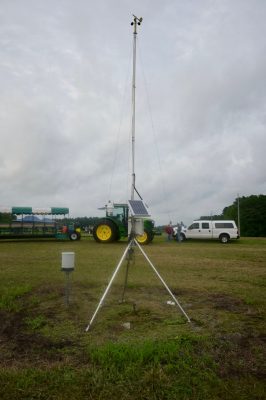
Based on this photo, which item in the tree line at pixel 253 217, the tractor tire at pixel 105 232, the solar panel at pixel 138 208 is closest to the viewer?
the solar panel at pixel 138 208

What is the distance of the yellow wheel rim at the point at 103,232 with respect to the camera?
22.4 meters

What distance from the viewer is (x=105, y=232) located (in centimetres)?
2252

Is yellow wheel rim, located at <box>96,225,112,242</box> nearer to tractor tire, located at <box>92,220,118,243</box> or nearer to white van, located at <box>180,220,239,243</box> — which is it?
tractor tire, located at <box>92,220,118,243</box>

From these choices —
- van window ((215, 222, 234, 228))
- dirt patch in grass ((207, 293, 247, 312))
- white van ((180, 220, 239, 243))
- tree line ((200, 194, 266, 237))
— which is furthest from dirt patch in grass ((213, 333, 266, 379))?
tree line ((200, 194, 266, 237))

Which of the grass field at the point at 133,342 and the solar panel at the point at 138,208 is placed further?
the solar panel at the point at 138,208

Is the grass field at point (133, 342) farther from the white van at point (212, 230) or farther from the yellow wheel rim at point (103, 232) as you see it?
the white van at point (212, 230)

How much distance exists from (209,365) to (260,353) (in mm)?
785

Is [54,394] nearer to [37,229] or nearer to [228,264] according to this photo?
[228,264]

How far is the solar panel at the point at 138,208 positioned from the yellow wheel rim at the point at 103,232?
1567cm

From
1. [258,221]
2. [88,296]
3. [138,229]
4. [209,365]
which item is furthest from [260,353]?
[258,221]

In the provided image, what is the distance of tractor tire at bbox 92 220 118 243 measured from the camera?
2231 cm

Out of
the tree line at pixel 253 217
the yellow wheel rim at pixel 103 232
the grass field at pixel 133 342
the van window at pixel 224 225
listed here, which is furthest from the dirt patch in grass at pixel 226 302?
the tree line at pixel 253 217

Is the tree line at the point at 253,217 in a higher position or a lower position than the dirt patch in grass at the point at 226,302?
higher

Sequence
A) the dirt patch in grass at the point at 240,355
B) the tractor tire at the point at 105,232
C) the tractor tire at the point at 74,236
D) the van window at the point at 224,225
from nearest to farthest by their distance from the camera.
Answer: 1. the dirt patch in grass at the point at 240,355
2. the tractor tire at the point at 105,232
3. the tractor tire at the point at 74,236
4. the van window at the point at 224,225
